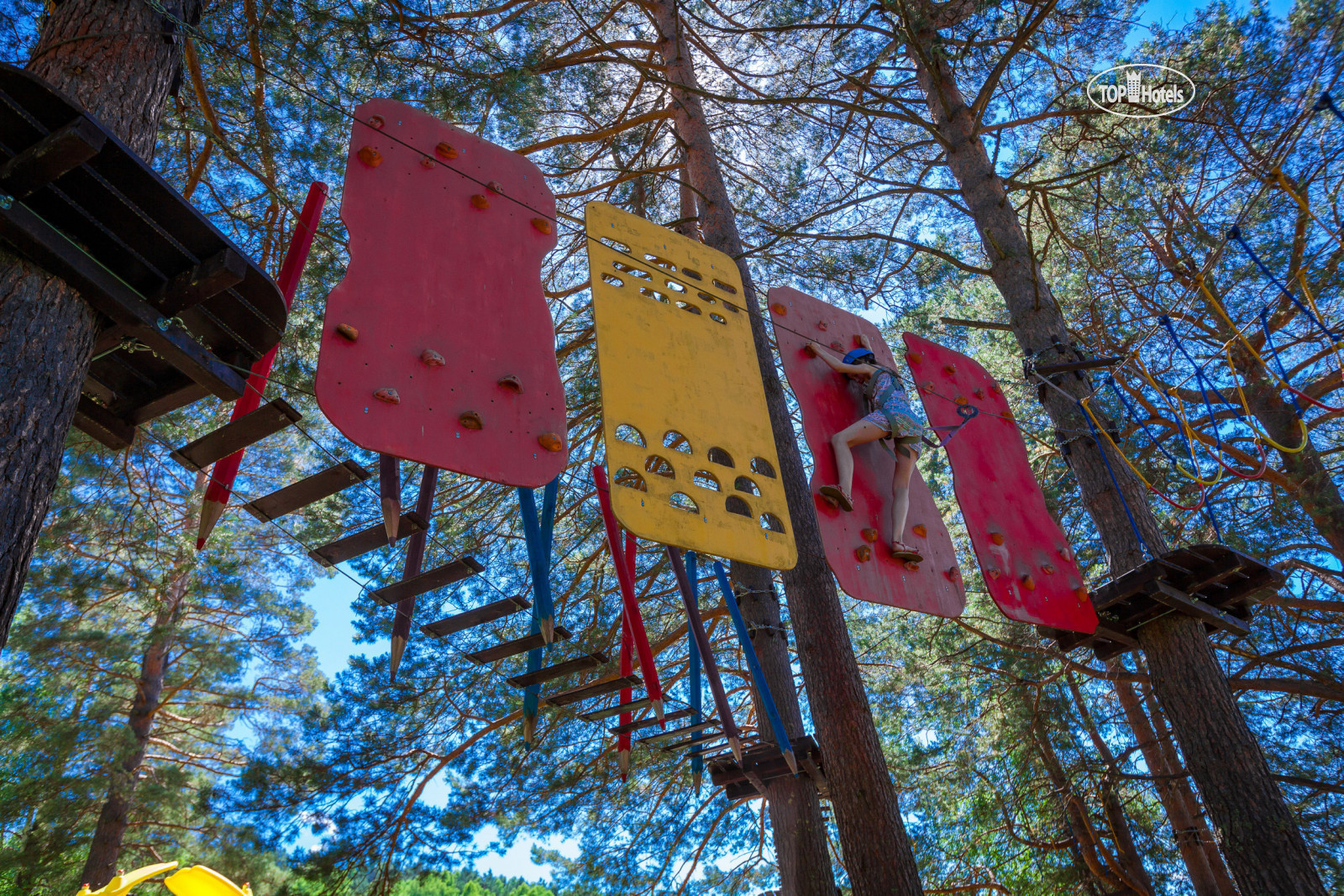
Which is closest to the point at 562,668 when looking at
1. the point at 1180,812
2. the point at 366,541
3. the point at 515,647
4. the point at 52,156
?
the point at 515,647

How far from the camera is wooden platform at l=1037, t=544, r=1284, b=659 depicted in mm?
4863

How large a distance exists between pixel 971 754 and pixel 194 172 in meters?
7.99

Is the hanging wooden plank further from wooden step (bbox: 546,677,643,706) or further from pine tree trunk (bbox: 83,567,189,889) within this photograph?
pine tree trunk (bbox: 83,567,189,889)

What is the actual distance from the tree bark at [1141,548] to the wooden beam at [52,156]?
487cm

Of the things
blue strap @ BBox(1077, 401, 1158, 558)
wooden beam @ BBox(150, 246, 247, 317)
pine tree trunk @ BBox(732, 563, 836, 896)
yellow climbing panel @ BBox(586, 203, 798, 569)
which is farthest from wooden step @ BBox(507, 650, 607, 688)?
blue strap @ BBox(1077, 401, 1158, 558)

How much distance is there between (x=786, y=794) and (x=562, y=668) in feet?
8.37

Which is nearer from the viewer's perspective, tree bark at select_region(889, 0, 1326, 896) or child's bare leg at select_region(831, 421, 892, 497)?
tree bark at select_region(889, 0, 1326, 896)

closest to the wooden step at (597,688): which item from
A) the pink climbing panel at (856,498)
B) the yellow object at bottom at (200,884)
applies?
the pink climbing panel at (856,498)

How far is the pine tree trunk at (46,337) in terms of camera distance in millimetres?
2467

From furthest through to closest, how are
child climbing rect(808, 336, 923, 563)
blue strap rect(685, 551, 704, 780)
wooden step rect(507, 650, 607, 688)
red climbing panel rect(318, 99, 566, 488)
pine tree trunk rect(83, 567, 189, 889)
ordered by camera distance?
pine tree trunk rect(83, 567, 189, 889) < blue strap rect(685, 551, 704, 780) < child climbing rect(808, 336, 923, 563) < wooden step rect(507, 650, 607, 688) < red climbing panel rect(318, 99, 566, 488)

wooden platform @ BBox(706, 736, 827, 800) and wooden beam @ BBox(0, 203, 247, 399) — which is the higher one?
wooden beam @ BBox(0, 203, 247, 399)

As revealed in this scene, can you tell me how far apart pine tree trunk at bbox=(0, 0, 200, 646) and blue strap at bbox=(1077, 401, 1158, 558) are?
5.28 metres

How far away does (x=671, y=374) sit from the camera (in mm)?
4043

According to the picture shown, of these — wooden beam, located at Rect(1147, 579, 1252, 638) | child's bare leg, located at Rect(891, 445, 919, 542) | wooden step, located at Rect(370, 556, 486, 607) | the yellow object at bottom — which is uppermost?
child's bare leg, located at Rect(891, 445, 919, 542)
